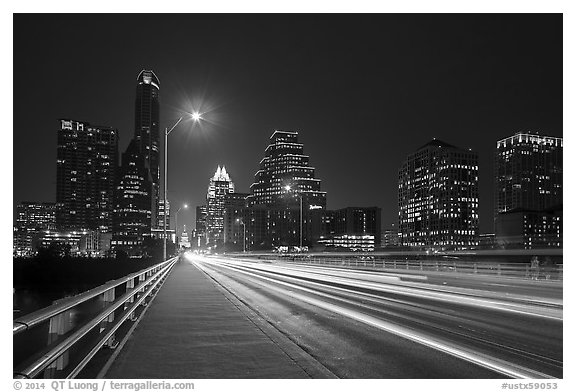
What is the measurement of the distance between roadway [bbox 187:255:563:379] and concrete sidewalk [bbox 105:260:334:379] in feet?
1.52

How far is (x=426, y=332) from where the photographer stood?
11695 millimetres

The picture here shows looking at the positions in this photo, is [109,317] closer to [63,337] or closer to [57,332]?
[57,332]

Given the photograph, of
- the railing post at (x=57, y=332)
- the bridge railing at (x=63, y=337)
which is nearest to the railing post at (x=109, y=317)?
the bridge railing at (x=63, y=337)

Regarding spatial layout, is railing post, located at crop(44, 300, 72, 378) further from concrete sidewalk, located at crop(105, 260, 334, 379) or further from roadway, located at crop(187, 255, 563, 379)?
roadway, located at crop(187, 255, 563, 379)

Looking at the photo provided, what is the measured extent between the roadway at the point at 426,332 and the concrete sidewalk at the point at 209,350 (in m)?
0.46

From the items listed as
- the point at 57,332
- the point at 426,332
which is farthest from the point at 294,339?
the point at 57,332

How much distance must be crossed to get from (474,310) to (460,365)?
27.6 ft

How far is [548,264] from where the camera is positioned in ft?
144

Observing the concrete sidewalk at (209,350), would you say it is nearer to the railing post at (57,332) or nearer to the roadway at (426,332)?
the roadway at (426,332)

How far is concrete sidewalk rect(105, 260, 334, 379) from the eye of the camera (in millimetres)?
7688

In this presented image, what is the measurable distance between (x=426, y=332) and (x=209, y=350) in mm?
4703
